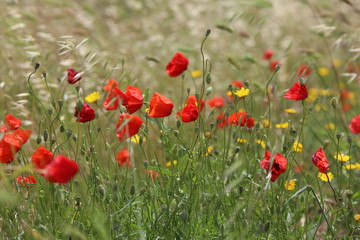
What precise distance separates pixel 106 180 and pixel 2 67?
1.57 meters

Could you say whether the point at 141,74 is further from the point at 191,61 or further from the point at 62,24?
the point at 62,24

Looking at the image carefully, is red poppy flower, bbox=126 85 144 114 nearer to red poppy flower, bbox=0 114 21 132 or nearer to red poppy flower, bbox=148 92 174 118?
red poppy flower, bbox=148 92 174 118

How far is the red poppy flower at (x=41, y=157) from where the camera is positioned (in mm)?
1698

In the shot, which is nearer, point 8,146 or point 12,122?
point 8,146

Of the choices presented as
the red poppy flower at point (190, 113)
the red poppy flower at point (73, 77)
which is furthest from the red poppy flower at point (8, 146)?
the red poppy flower at point (190, 113)

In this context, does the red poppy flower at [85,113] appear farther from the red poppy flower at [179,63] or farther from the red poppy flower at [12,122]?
the red poppy flower at [179,63]

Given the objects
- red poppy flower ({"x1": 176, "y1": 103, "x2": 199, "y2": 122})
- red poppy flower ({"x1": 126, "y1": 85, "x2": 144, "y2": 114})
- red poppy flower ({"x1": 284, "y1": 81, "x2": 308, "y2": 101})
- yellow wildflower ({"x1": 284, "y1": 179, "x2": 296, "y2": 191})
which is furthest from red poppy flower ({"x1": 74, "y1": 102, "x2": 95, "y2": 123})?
yellow wildflower ({"x1": 284, "y1": 179, "x2": 296, "y2": 191})

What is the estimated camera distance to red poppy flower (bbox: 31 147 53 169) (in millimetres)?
1698

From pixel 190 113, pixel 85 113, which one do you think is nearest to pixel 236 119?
pixel 190 113

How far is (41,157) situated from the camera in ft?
5.55

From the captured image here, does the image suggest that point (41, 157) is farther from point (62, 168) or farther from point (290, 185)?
point (290, 185)

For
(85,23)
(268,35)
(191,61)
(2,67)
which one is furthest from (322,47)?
(2,67)

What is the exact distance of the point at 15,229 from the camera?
6.53 feet

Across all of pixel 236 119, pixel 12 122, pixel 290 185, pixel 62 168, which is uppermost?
pixel 62 168
